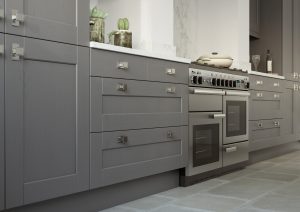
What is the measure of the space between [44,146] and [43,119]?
5.0 inches

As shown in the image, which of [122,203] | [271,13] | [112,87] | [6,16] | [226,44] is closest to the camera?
[6,16]

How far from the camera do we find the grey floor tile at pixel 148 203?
2404 mm

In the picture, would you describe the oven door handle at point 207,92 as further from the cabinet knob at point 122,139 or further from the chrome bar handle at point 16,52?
the chrome bar handle at point 16,52

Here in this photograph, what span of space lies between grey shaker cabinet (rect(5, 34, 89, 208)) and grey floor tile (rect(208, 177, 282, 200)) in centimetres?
109

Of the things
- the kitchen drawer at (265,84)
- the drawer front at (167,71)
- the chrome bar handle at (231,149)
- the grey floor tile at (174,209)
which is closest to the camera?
the grey floor tile at (174,209)

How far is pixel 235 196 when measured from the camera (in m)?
2.69

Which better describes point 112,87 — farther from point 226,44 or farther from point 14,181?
point 226,44

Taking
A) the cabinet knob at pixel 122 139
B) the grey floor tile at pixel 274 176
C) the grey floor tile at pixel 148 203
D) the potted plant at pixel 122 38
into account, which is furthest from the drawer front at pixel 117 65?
the grey floor tile at pixel 274 176

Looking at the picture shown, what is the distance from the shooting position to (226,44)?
4.35m

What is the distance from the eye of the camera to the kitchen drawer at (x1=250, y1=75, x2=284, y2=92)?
13.5 feet

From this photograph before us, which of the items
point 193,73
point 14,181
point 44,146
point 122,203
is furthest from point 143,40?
point 14,181

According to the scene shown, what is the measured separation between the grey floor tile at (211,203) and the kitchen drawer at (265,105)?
161cm

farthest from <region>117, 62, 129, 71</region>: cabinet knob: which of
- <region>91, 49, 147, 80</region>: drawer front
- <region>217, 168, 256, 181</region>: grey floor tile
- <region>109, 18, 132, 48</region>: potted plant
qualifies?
<region>217, 168, 256, 181</region>: grey floor tile

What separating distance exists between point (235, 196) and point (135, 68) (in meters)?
1.07
